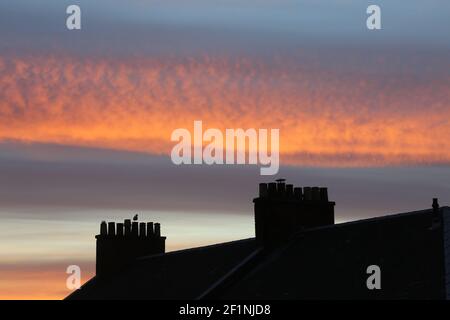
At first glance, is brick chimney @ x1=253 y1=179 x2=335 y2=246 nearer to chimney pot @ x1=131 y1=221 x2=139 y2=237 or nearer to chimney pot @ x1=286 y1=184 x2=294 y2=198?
chimney pot @ x1=286 y1=184 x2=294 y2=198

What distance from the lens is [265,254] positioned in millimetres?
50094

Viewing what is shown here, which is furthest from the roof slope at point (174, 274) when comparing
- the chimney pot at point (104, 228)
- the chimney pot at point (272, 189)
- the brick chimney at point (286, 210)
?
the chimney pot at point (104, 228)

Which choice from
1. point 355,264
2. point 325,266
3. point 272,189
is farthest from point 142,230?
point 355,264

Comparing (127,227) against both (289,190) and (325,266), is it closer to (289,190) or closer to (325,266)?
(289,190)

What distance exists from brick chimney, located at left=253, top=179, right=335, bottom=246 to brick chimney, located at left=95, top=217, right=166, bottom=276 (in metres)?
16.9

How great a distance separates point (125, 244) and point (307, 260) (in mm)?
24478

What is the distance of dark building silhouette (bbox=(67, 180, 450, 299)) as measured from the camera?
39406mm

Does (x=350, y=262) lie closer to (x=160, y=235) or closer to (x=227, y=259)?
(x=227, y=259)

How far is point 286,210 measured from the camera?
51.8m

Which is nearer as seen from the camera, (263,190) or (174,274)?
(263,190)

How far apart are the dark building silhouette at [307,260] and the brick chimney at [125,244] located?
200 inches
